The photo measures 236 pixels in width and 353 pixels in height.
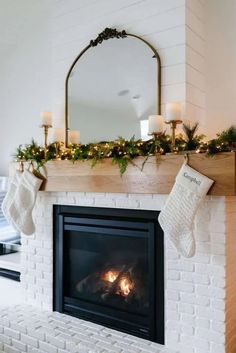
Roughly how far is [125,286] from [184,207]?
81cm

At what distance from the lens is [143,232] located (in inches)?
84.5

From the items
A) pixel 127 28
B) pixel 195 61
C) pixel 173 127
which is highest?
pixel 127 28

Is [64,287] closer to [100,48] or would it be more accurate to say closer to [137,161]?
[137,161]

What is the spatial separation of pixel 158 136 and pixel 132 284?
3.34 feet

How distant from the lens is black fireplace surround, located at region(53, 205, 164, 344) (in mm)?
2094

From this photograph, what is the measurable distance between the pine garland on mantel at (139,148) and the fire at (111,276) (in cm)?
76

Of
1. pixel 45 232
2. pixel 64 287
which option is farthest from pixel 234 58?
pixel 64 287

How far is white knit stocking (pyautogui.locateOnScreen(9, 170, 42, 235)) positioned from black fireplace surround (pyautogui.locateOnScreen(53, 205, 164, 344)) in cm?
20

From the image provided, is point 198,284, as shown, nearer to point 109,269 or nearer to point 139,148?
point 109,269

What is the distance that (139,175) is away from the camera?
81.0 inches

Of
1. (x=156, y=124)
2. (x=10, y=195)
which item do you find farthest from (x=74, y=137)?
(x=156, y=124)

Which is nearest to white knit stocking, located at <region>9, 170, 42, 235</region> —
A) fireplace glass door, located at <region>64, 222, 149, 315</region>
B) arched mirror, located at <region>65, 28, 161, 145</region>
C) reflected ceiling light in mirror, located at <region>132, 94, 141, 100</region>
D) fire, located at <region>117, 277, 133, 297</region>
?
fireplace glass door, located at <region>64, 222, 149, 315</region>

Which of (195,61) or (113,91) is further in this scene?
(113,91)

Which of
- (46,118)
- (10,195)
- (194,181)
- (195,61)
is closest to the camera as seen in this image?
(194,181)
